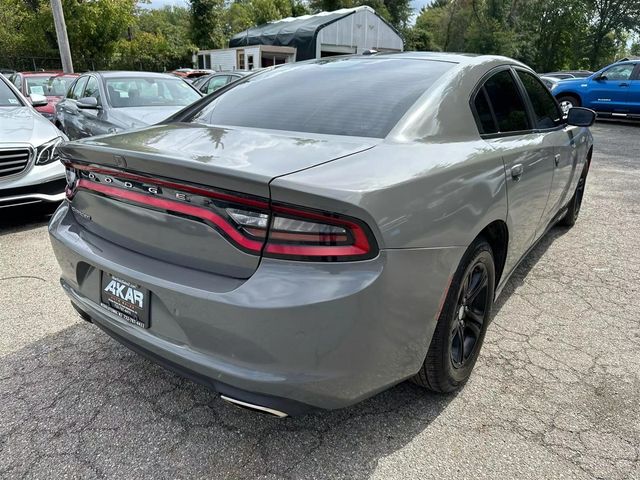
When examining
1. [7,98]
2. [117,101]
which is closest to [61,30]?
[117,101]

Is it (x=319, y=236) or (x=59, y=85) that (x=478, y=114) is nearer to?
(x=319, y=236)

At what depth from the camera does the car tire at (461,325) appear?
2.00 meters

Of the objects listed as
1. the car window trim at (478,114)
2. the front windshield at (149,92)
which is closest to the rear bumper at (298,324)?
the car window trim at (478,114)

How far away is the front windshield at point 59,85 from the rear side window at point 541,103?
10.3m

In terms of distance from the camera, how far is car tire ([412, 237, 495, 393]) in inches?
78.7

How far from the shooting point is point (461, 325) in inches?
89.8

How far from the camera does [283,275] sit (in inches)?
61.4

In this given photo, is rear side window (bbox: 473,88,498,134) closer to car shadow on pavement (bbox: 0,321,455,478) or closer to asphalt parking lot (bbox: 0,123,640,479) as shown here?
asphalt parking lot (bbox: 0,123,640,479)

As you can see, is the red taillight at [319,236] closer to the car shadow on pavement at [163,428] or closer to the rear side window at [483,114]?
the car shadow on pavement at [163,428]

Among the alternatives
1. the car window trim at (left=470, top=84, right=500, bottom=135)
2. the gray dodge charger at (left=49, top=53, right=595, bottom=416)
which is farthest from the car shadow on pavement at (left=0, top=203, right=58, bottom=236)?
the car window trim at (left=470, top=84, right=500, bottom=135)

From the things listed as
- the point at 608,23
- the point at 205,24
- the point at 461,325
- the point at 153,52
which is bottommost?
the point at 461,325

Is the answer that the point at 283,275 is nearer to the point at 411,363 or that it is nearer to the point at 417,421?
the point at 411,363

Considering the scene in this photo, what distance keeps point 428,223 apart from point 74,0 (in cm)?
2708

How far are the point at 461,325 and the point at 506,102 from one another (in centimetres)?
136
